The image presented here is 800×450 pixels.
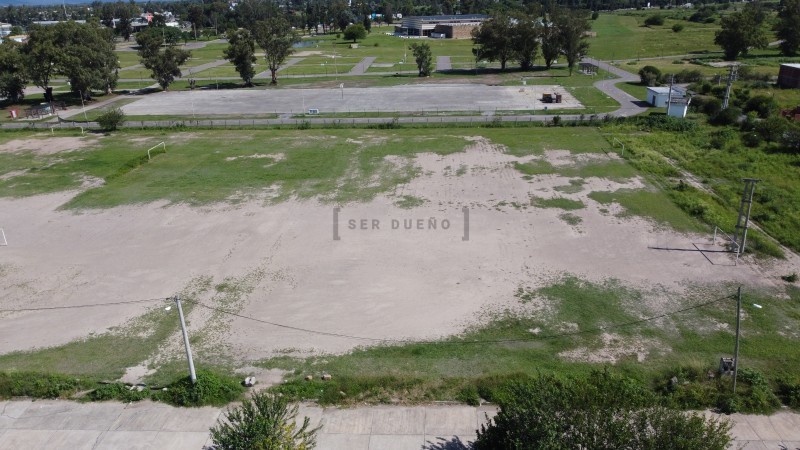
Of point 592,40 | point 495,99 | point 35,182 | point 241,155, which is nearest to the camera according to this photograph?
point 35,182

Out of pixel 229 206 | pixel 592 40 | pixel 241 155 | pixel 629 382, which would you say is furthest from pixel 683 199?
pixel 592 40

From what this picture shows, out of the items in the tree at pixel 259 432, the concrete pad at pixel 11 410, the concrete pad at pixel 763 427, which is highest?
the tree at pixel 259 432

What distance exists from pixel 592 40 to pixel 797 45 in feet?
123

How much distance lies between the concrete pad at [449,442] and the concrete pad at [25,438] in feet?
34.7

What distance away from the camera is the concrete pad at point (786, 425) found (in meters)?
15.0

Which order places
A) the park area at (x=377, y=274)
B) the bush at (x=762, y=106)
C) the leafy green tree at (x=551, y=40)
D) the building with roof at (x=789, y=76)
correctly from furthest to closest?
the leafy green tree at (x=551, y=40), the building with roof at (x=789, y=76), the bush at (x=762, y=106), the park area at (x=377, y=274)

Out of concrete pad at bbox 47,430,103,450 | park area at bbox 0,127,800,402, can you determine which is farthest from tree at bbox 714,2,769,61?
concrete pad at bbox 47,430,103,450

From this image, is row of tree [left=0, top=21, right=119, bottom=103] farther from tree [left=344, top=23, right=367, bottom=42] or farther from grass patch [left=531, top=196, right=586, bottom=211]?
tree [left=344, top=23, right=367, bottom=42]

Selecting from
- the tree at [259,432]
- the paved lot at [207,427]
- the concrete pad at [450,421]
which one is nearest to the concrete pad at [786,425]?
the paved lot at [207,427]

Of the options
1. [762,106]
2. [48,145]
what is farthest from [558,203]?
[48,145]

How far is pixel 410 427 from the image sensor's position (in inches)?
622

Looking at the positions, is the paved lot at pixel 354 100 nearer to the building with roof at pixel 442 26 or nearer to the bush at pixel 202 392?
the bush at pixel 202 392

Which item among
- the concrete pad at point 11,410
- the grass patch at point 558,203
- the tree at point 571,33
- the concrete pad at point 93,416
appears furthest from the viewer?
the tree at point 571,33

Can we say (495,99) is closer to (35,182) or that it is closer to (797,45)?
(35,182)
